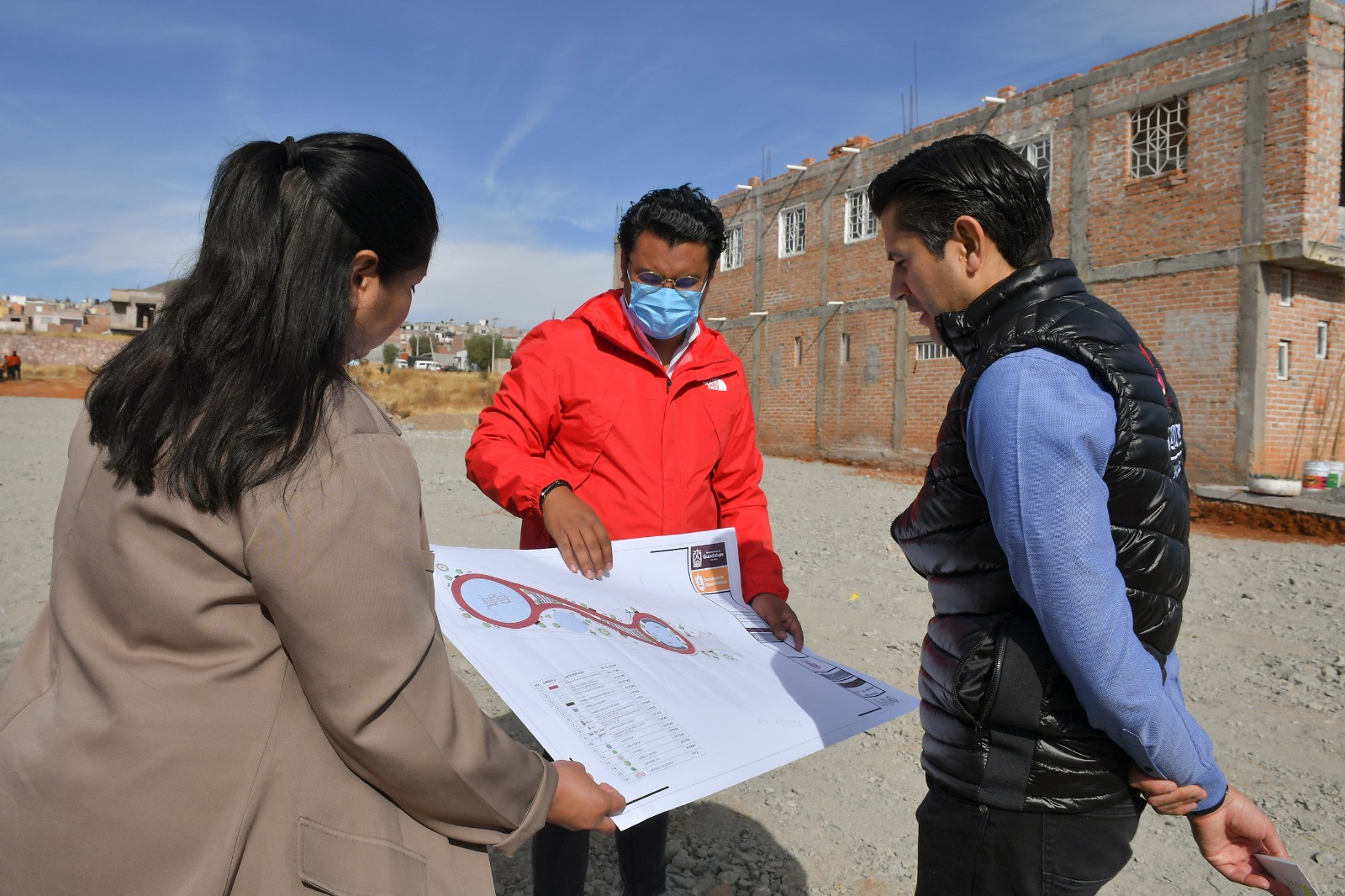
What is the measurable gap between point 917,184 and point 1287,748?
379 centimetres

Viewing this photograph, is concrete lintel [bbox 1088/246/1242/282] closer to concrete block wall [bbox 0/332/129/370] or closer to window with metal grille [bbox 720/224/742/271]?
window with metal grille [bbox 720/224/742/271]

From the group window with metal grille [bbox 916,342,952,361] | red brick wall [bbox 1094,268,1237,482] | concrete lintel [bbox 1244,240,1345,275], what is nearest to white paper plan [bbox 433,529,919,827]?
red brick wall [bbox 1094,268,1237,482]

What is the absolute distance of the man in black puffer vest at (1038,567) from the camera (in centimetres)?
113

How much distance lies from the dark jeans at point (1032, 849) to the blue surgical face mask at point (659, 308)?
1.37 metres

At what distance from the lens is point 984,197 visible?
1325 millimetres

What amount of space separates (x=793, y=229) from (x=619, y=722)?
19590mm

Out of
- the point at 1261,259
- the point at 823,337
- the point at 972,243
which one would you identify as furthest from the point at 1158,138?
the point at 972,243

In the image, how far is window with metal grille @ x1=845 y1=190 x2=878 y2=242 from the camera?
17.7 meters

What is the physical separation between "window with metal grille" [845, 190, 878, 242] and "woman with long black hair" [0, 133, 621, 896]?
57.8 ft

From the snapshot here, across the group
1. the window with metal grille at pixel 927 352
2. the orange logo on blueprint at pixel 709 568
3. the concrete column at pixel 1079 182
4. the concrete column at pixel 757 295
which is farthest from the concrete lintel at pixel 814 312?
the orange logo on blueprint at pixel 709 568

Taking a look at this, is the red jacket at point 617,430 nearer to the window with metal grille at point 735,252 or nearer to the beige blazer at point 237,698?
the beige blazer at point 237,698

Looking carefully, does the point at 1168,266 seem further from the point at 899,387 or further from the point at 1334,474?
the point at 899,387

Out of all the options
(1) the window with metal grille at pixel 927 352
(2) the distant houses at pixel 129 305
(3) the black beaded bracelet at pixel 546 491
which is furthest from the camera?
(2) the distant houses at pixel 129 305

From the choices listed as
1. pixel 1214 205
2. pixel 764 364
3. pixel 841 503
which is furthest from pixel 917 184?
pixel 764 364
